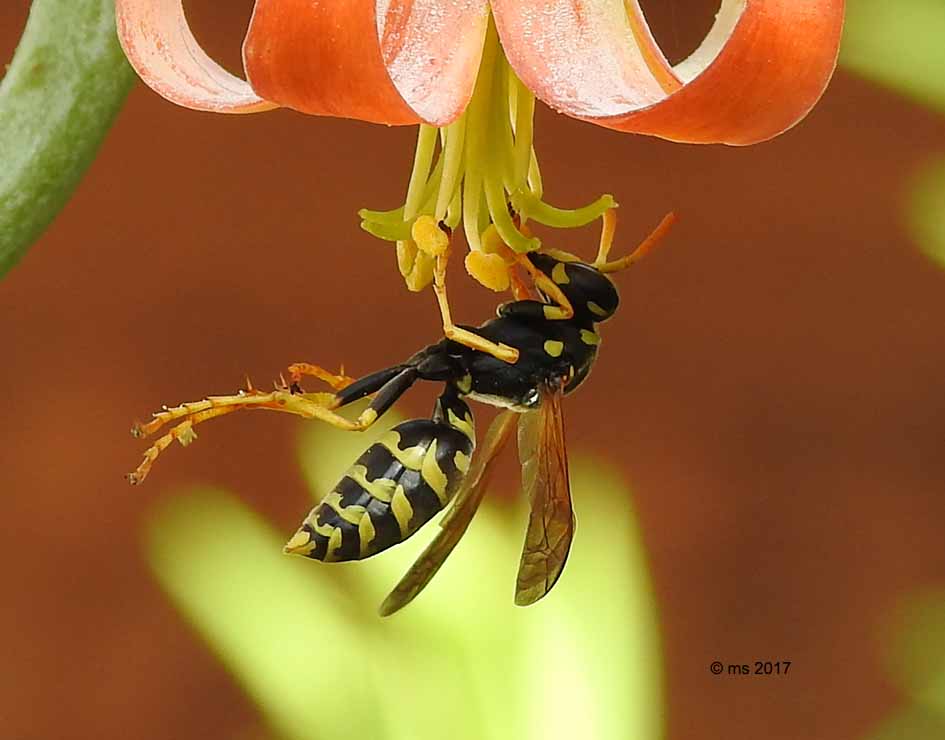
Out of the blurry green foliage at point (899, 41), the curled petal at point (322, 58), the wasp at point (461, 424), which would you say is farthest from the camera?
the blurry green foliage at point (899, 41)

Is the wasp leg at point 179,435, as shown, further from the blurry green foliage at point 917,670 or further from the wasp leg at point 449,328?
the blurry green foliage at point 917,670

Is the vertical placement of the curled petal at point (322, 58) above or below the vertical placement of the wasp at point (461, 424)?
above

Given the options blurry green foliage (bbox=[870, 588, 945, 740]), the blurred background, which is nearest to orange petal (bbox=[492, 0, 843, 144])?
the blurred background

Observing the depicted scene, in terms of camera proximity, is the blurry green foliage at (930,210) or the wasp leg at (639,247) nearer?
the wasp leg at (639,247)

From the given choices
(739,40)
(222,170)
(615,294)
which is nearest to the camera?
(739,40)

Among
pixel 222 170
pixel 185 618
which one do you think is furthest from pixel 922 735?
pixel 222 170

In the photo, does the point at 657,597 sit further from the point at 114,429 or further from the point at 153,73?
the point at 153,73

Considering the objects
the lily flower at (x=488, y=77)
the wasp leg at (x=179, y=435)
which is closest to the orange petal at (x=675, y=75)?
the lily flower at (x=488, y=77)
